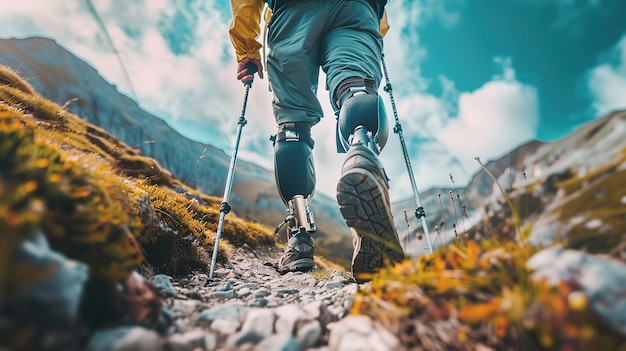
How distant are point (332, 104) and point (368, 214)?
6.26ft

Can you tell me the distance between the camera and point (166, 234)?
13.7 feet

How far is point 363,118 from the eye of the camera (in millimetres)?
3451

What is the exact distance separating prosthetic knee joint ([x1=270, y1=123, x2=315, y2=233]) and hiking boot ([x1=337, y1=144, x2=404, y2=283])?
6.92ft

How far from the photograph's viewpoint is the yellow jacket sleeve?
5188 millimetres

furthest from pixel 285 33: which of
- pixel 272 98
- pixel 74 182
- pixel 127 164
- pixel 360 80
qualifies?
pixel 127 164

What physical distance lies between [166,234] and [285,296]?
190 centimetres

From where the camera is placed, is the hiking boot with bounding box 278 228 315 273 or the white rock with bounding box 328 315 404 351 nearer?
the white rock with bounding box 328 315 404 351

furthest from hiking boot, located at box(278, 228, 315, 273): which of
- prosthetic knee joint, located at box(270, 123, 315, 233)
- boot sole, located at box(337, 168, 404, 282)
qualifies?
boot sole, located at box(337, 168, 404, 282)

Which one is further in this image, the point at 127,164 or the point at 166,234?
the point at 127,164

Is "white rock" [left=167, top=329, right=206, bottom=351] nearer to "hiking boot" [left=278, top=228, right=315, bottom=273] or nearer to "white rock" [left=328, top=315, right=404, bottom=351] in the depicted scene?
"white rock" [left=328, top=315, right=404, bottom=351]

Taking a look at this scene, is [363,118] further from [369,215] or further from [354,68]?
[369,215]

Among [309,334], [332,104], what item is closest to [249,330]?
[309,334]

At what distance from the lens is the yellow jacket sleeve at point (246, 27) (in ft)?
17.0

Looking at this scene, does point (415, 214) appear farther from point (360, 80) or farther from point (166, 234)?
point (166, 234)
